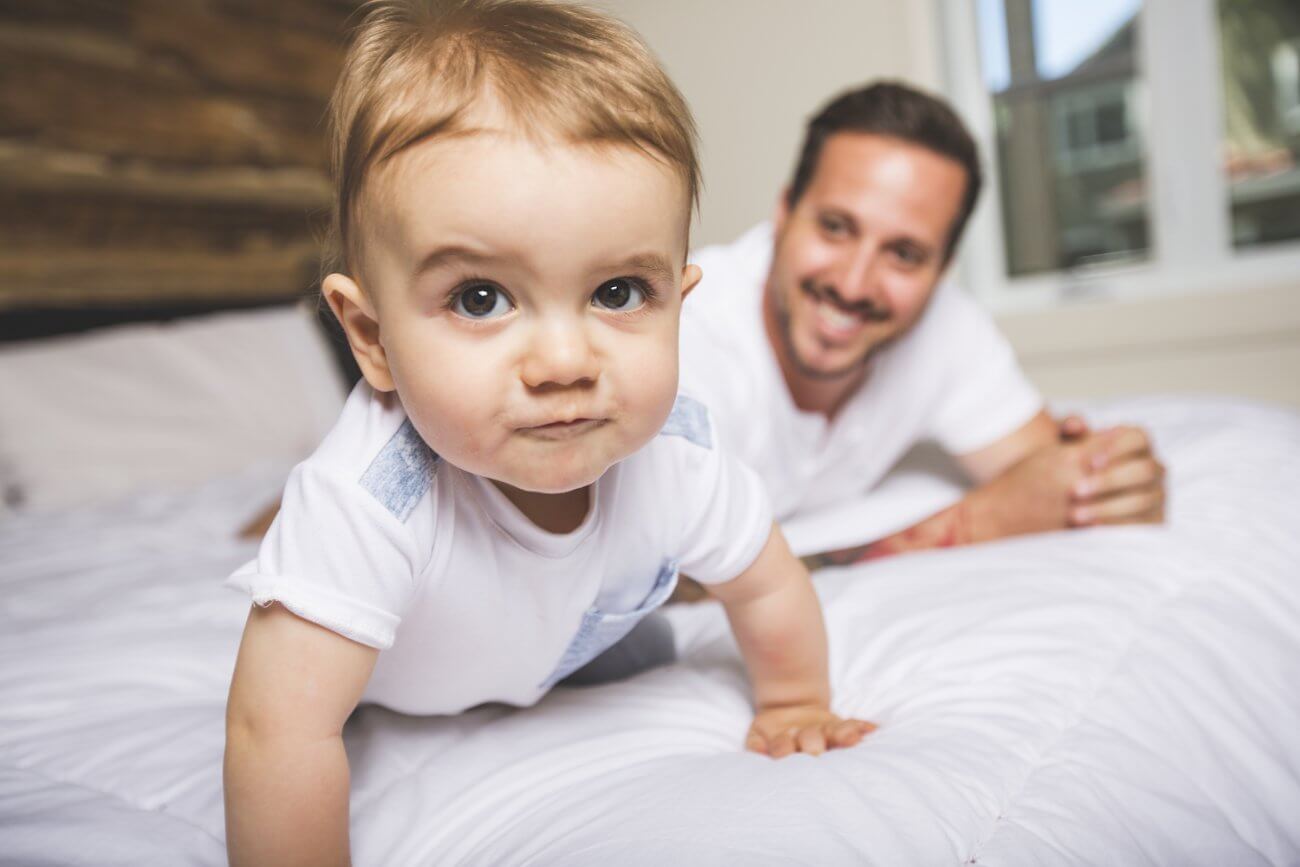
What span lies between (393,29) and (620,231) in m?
0.22

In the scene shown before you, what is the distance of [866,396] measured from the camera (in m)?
1.53

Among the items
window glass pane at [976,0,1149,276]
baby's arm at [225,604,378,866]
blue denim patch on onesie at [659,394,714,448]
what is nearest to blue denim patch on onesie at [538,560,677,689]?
blue denim patch on onesie at [659,394,714,448]

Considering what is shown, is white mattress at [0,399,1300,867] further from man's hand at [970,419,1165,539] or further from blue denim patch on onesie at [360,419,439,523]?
blue denim patch on onesie at [360,419,439,523]

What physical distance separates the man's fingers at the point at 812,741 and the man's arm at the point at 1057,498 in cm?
43

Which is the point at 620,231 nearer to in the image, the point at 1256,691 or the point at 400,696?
the point at 400,696

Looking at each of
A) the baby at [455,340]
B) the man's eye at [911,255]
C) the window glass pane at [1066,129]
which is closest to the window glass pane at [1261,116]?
the window glass pane at [1066,129]

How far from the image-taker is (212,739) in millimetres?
774

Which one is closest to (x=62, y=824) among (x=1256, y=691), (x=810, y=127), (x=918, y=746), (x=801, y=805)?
(x=801, y=805)

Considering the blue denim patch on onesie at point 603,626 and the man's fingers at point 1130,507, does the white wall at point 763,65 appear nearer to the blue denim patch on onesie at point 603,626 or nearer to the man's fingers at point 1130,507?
the man's fingers at point 1130,507

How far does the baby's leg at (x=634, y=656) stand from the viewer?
3.04 feet

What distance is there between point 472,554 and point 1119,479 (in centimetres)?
91

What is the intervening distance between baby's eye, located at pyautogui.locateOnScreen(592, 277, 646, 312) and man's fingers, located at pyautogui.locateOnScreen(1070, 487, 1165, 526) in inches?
34.5

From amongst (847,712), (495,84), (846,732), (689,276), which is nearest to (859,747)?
(846,732)

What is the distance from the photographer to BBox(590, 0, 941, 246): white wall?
9.27 feet
